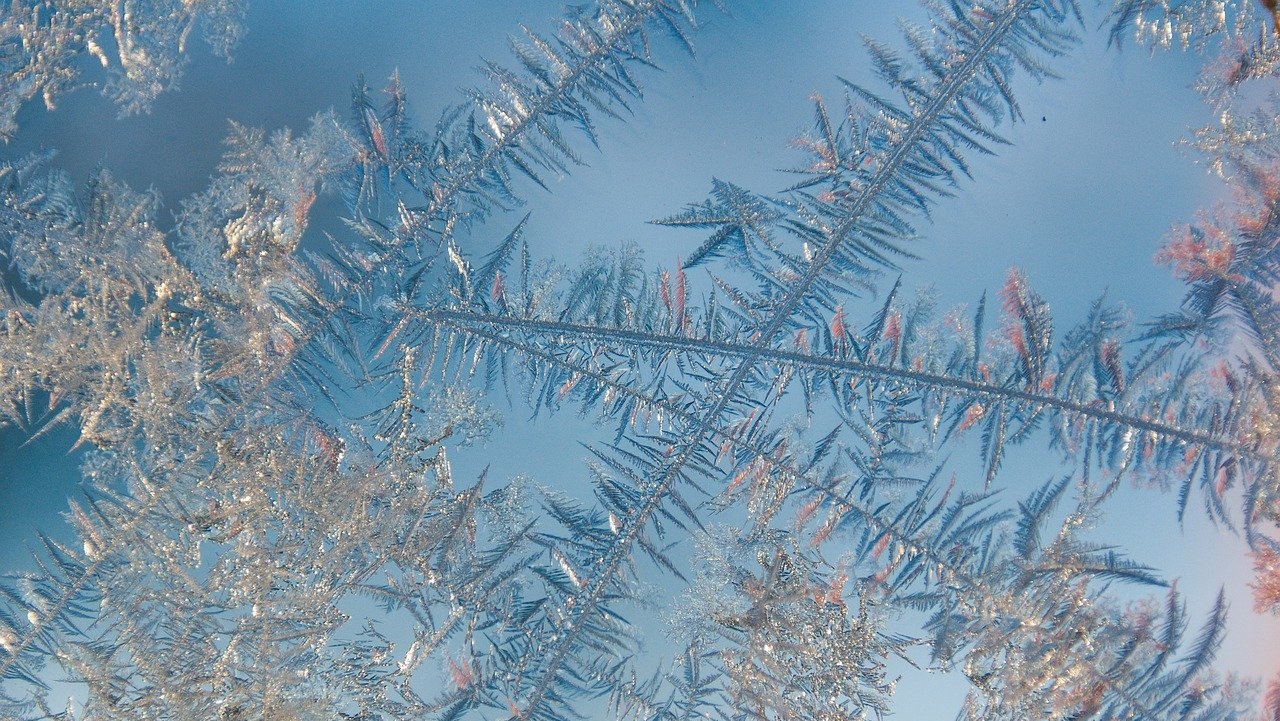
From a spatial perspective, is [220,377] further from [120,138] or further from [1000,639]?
[1000,639]

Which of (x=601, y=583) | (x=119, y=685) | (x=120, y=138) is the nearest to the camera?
(x=601, y=583)

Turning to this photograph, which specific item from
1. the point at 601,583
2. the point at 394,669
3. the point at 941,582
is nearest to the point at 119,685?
the point at 394,669

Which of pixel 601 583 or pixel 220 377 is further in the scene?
pixel 220 377

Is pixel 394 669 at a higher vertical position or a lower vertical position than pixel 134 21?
lower

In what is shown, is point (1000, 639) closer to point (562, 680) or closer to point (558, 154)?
point (562, 680)

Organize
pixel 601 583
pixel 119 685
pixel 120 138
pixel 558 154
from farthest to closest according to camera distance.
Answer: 1. pixel 120 138
2. pixel 558 154
3. pixel 119 685
4. pixel 601 583

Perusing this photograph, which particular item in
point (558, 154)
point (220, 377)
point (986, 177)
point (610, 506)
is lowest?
point (220, 377)

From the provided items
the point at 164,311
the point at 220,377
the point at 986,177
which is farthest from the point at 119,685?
the point at 986,177
